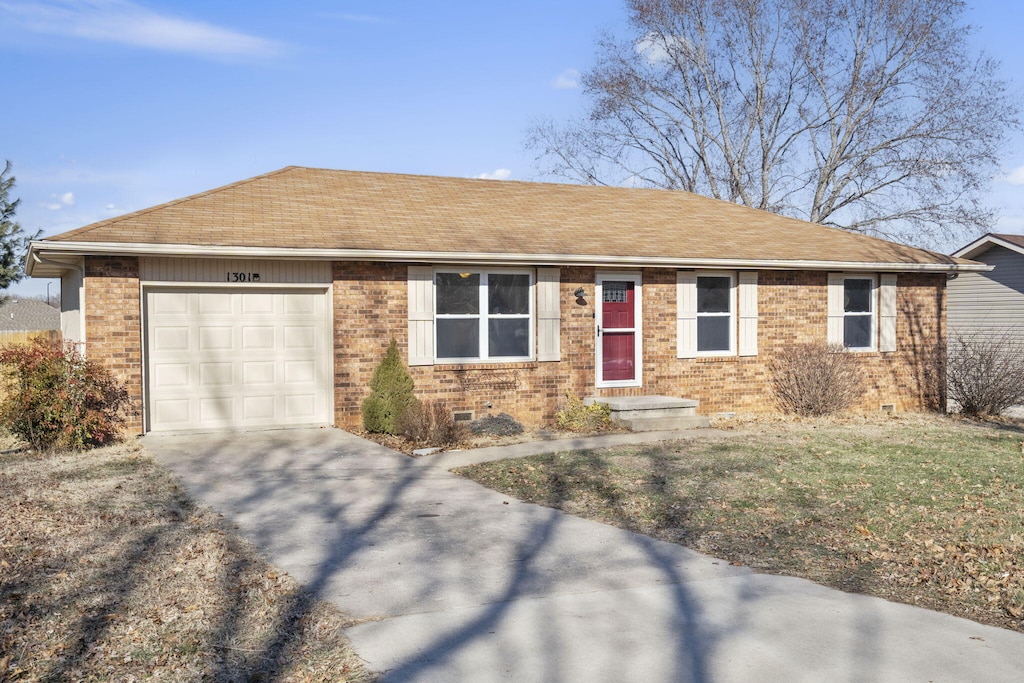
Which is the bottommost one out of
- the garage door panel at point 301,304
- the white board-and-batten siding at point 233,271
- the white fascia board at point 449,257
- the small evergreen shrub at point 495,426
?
the small evergreen shrub at point 495,426

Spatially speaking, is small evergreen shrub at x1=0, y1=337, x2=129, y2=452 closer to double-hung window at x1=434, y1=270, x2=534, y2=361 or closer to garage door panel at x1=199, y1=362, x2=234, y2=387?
garage door panel at x1=199, y1=362, x2=234, y2=387

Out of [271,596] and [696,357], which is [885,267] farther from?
[271,596]

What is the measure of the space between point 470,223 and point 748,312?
5.06 meters

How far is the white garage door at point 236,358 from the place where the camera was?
12602mm

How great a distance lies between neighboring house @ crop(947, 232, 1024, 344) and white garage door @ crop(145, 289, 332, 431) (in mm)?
17323

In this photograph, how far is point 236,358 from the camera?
12984 mm

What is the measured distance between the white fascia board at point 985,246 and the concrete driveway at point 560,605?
63.6 ft

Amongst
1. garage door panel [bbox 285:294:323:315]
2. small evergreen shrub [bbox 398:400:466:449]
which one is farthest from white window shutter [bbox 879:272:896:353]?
garage door panel [bbox 285:294:323:315]

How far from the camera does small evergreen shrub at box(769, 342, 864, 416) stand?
613 inches

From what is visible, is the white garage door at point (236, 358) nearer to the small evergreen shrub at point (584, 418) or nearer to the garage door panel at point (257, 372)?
the garage door panel at point (257, 372)

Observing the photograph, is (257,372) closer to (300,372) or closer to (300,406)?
(300,372)

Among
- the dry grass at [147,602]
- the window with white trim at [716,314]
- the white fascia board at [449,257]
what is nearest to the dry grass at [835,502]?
the window with white trim at [716,314]

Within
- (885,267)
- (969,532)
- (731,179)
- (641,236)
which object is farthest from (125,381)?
(731,179)

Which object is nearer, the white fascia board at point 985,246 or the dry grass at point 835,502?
the dry grass at point 835,502
